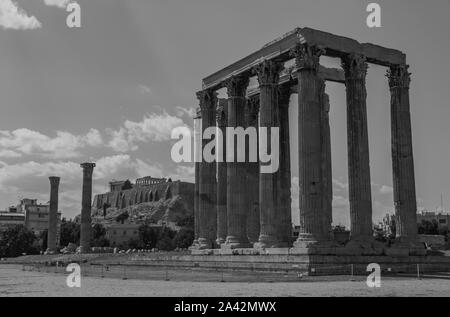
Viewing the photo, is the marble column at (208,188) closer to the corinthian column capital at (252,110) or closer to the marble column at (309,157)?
the corinthian column capital at (252,110)

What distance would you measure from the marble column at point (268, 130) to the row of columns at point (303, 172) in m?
0.08

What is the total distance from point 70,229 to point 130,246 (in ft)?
70.6

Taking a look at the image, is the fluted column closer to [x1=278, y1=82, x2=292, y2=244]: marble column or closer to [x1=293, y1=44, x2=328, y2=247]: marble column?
[x1=293, y1=44, x2=328, y2=247]: marble column

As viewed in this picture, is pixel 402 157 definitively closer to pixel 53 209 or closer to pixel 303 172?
pixel 303 172

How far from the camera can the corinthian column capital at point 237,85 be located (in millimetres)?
55094

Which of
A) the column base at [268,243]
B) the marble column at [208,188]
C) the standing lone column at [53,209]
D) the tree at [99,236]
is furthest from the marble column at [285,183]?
the tree at [99,236]

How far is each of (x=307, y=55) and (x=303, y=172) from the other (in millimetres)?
9105

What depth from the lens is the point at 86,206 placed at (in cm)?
9912

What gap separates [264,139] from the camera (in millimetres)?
49875

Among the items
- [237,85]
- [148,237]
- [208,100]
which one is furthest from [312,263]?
[148,237]

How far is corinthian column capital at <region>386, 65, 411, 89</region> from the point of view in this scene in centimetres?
5088

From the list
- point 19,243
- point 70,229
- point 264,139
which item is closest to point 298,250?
point 264,139

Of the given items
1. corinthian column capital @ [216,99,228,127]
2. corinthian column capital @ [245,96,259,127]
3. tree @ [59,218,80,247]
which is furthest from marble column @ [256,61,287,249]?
tree @ [59,218,80,247]
